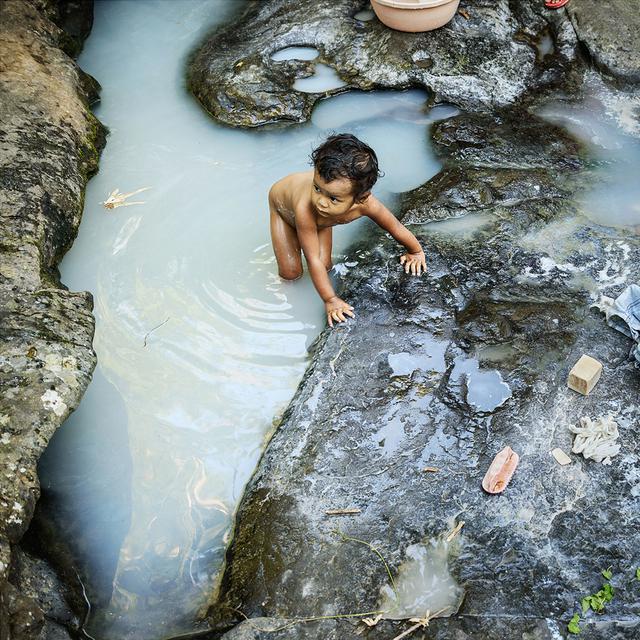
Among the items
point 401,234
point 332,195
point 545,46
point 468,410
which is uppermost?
point 332,195

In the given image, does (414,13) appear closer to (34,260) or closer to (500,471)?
(34,260)

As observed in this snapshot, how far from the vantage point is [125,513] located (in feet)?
12.2

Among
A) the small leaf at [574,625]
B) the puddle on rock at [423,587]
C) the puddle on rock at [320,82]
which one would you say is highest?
the puddle on rock at [320,82]

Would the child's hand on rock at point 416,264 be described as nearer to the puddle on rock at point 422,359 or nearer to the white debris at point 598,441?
the puddle on rock at point 422,359

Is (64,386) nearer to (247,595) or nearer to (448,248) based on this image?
(247,595)

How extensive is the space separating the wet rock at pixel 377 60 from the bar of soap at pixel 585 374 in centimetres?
264

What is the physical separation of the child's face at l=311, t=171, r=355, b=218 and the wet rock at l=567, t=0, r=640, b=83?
122 inches

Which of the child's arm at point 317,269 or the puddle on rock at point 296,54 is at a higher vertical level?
the puddle on rock at point 296,54

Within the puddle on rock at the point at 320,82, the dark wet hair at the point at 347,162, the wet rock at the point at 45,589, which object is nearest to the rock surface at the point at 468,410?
the puddle on rock at the point at 320,82

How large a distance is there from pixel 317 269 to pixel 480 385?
1.08m

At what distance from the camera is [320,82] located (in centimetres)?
590

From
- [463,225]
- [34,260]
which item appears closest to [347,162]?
[463,225]

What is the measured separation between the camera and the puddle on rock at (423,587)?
3.15 metres

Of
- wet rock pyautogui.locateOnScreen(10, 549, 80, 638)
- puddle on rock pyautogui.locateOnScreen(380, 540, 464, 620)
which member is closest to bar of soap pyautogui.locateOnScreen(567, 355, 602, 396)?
puddle on rock pyautogui.locateOnScreen(380, 540, 464, 620)
